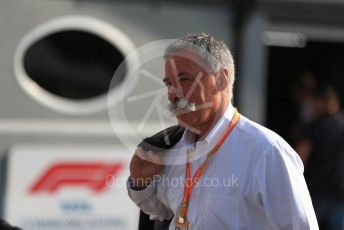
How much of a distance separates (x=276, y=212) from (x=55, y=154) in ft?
10.5

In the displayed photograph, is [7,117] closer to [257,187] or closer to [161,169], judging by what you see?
[161,169]

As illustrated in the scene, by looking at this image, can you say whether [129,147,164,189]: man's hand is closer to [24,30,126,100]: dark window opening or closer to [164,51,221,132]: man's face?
[164,51,221,132]: man's face

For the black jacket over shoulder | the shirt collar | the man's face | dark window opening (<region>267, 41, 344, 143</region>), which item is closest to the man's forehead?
the man's face

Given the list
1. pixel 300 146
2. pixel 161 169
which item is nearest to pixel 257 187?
pixel 161 169

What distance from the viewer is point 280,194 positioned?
7.54 feet

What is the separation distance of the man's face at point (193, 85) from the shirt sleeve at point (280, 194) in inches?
10.3

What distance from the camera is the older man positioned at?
2.31 metres

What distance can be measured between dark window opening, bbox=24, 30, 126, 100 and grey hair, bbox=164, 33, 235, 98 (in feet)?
9.76

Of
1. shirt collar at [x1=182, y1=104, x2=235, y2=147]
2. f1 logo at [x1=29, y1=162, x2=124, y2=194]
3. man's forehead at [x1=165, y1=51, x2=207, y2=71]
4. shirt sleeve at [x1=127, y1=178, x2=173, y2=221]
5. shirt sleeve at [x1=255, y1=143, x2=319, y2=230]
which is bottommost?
f1 logo at [x1=29, y1=162, x2=124, y2=194]

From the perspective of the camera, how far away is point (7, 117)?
5215 mm

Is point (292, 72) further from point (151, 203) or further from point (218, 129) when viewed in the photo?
point (218, 129)

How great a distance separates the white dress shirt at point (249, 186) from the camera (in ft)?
7.55

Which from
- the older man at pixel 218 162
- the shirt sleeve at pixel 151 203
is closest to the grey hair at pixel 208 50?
the older man at pixel 218 162

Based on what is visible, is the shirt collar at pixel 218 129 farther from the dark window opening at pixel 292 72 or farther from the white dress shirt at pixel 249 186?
the dark window opening at pixel 292 72
